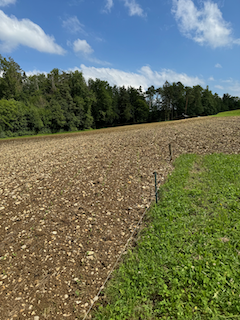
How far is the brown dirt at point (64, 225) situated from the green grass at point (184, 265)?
25.6 inches

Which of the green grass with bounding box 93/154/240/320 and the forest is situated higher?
the forest

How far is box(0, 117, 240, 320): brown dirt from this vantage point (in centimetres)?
388

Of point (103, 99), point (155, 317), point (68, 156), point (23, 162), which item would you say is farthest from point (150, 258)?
point (103, 99)

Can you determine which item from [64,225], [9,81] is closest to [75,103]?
[9,81]

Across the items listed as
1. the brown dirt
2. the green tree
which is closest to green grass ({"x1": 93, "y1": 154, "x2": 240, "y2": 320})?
the brown dirt

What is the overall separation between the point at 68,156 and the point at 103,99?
1810 inches

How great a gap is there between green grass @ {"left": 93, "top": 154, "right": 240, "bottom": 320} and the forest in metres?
38.0

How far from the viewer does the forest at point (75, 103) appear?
128ft

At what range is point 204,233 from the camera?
16.2 feet

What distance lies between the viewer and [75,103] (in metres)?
47.3

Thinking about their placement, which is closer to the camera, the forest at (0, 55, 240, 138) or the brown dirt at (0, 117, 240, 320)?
the brown dirt at (0, 117, 240, 320)

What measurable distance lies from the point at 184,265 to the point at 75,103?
48468 mm

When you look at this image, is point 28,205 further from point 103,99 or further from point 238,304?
point 103,99

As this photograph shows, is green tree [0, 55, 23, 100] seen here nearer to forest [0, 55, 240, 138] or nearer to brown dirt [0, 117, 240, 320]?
forest [0, 55, 240, 138]
